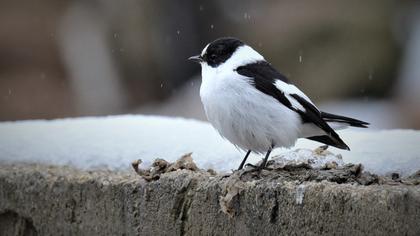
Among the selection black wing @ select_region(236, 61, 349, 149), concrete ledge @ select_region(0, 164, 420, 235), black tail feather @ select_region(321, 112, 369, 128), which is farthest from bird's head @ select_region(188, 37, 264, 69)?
concrete ledge @ select_region(0, 164, 420, 235)

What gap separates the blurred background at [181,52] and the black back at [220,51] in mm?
4973

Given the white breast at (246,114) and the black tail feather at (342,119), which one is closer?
the white breast at (246,114)

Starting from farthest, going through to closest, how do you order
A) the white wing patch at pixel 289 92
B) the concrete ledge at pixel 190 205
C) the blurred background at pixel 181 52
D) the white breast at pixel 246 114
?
1. the blurred background at pixel 181 52
2. the white wing patch at pixel 289 92
3. the white breast at pixel 246 114
4. the concrete ledge at pixel 190 205

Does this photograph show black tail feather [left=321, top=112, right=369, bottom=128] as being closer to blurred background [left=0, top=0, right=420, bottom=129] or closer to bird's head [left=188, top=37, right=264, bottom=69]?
bird's head [left=188, top=37, right=264, bottom=69]

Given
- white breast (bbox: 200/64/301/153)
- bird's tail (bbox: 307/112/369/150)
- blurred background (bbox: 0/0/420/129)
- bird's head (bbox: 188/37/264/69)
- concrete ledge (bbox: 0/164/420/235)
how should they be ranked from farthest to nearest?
blurred background (bbox: 0/0/420/129)
bird's head (bbox: 188/37/264/69)
bird's tail (bbox: 307/112/369/150)
white breast (bbox: 200/64/301/153)
concrete ledge (bbox: 0/164/420/235)

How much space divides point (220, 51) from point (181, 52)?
682cm

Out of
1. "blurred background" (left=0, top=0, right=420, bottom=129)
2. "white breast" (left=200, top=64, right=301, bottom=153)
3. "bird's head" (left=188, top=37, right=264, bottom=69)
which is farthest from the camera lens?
"blurred background" (left=0, top=0, right=420, bottom=129)

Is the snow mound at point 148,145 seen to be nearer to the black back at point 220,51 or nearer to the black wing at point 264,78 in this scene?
the black wing at point 264,78

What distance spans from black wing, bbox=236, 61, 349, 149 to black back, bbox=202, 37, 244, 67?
8.1 inches

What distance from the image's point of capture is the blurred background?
10.4 m

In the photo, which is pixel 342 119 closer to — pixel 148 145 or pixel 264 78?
pixel 264 78

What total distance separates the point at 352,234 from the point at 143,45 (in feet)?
28.4

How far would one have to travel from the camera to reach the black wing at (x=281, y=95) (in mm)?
4523

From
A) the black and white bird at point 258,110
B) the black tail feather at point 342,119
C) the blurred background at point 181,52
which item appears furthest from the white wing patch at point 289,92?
the blurred background at point 181,52
